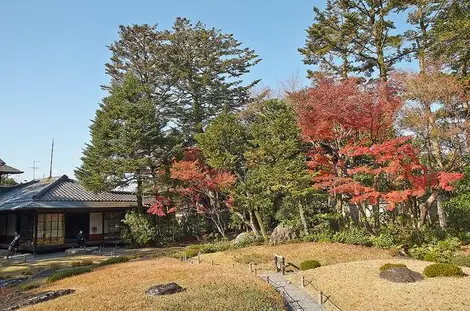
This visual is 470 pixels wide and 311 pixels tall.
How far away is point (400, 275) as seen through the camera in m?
12.2

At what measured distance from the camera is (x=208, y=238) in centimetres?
2883

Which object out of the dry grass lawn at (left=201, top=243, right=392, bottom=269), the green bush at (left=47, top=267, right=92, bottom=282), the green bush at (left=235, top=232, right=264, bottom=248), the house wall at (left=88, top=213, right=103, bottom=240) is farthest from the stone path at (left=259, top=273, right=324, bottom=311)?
the house wall at (left=88, top=213, right=103, bottom=240)

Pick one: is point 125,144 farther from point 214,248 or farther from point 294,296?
point 294,296

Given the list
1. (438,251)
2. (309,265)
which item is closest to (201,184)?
(309,265)

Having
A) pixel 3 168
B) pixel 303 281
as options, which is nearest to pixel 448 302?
pixel 303 281

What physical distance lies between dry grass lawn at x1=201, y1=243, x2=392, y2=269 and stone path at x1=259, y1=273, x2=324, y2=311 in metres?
2.70

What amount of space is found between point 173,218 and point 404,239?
17.7 metres

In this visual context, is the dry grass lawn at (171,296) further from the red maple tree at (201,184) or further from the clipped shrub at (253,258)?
the red maple tree at (201,184)

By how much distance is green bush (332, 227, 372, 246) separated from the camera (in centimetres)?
1966

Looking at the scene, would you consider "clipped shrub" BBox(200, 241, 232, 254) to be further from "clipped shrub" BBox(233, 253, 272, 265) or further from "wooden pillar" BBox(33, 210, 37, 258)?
"wooden pillar" BBox(33, 210, 37, 258)

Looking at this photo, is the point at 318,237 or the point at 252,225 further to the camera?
the point at 252,225

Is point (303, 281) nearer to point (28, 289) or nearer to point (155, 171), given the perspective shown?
point (28, 289)

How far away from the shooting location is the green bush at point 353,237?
64.5 feet

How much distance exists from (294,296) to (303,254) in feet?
20.0
